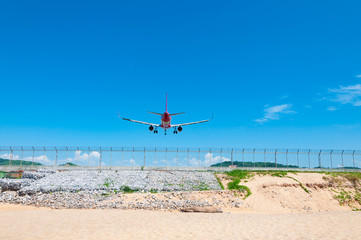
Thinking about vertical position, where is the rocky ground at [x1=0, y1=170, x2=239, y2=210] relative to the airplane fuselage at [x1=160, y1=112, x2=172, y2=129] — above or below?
below

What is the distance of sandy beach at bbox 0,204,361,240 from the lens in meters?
13.6

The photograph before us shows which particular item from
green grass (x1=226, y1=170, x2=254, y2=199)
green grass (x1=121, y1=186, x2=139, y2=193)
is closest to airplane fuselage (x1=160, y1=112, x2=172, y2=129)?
green grass (x1=226, y1=170, x2=254, y2=199)

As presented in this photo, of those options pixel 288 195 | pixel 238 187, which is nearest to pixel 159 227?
pixel 238 187

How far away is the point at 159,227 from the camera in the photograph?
15.8 metres

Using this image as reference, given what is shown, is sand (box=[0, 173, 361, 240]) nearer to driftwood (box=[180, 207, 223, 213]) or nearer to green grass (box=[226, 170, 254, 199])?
green grass (box=[226, 170, 254, 199])

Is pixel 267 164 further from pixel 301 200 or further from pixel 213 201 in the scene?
pixel 213 201

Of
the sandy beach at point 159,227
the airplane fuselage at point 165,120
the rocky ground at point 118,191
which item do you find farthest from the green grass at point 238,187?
the airplane fuselage at point 165,120

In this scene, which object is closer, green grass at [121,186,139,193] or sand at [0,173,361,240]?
sand at [0,173,361,240]

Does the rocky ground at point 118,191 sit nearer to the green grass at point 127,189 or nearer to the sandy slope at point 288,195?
the green grass at point 127,189

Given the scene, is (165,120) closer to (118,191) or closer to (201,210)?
(118,191)

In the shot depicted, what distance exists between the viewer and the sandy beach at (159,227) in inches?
537

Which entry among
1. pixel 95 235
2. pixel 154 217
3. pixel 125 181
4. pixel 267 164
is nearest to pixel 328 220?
pixel 154 217

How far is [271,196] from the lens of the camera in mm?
28391

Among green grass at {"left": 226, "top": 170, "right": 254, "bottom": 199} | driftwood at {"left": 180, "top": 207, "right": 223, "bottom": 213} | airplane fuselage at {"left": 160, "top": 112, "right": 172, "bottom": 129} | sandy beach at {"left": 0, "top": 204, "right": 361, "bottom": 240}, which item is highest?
airplane fuselage at {"left": 160, "top": 112, "right": 172, "bottom": 129}
